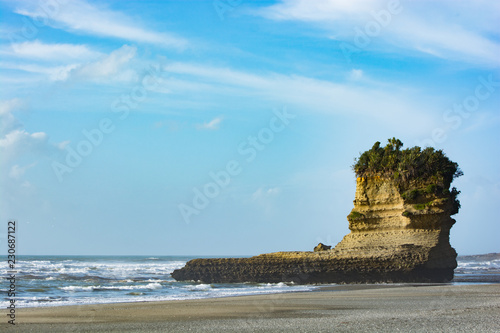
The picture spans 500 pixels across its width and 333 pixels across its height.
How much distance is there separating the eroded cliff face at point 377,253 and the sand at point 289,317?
1521cm

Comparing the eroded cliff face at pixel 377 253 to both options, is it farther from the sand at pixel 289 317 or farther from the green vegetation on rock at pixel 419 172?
the sand at pixel 289 317

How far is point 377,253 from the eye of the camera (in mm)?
38125

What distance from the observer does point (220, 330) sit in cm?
1332

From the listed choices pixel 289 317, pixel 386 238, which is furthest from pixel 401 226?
pixel 289 317

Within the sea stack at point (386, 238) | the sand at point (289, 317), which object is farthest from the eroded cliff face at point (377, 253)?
the sand at point (289, 317)

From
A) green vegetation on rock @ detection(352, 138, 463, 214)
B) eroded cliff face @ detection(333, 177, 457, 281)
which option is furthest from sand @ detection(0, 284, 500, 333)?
green vegetation on rock @ detection(352, 138, 463, 214)

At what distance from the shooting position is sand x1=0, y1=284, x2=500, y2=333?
530 inches

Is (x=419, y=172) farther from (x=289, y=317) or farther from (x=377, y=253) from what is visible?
(x=289, y=317)

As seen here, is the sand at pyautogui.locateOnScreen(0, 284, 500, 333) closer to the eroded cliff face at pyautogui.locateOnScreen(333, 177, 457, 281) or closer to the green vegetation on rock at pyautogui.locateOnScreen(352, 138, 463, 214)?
the eroded cliff face at pyautogui.locateOnScreen(333, 177, 457, 281)

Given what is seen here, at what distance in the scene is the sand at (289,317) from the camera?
13.5 metres

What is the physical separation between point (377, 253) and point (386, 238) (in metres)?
4.19

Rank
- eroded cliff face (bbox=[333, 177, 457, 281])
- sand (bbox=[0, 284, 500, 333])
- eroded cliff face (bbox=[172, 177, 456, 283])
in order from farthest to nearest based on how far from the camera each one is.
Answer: eroded cliff face (bbox=[333, 177, 457, 281]) → eroded cliff face (bbox=[172, 177, 456, 283]) → sand (bbox=[0, 284, 500, 333])

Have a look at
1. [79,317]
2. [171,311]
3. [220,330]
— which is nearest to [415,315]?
[220,330]

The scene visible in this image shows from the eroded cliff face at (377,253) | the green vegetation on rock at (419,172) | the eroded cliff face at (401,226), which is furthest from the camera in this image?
the green vegetation on rock at (419,172)
